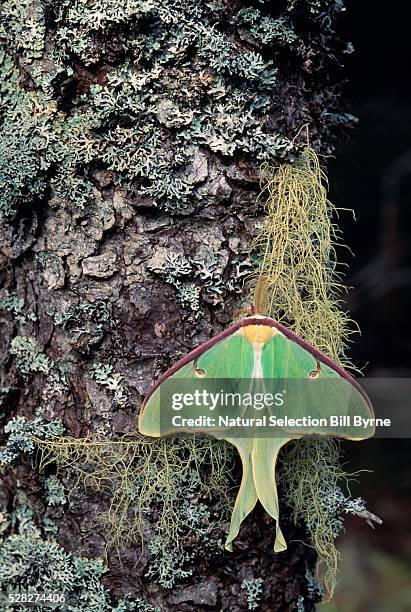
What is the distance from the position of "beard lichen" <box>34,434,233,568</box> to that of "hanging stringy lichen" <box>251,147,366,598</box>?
5.3 inches

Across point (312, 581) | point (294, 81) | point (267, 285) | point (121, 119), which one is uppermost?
point (294, 81)

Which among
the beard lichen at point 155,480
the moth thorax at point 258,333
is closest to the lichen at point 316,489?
the beard lichen at point 155,480

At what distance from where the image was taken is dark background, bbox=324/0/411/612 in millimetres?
4062

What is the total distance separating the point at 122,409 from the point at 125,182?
409 millimetres

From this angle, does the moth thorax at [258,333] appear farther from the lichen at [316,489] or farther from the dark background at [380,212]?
the dark background at [380,212]

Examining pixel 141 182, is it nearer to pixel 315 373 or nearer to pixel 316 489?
pixel 315 373

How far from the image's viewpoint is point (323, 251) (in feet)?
4.70

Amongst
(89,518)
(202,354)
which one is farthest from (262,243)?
(89,518)

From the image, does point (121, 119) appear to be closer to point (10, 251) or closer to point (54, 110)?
point (54, 110)

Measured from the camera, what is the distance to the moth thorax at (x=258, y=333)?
4.15 feet

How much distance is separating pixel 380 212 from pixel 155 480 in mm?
3203

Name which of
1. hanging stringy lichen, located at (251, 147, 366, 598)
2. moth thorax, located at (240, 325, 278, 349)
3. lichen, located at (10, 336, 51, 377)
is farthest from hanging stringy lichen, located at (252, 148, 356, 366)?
lichen, located at (10, 336, 51, 377)
